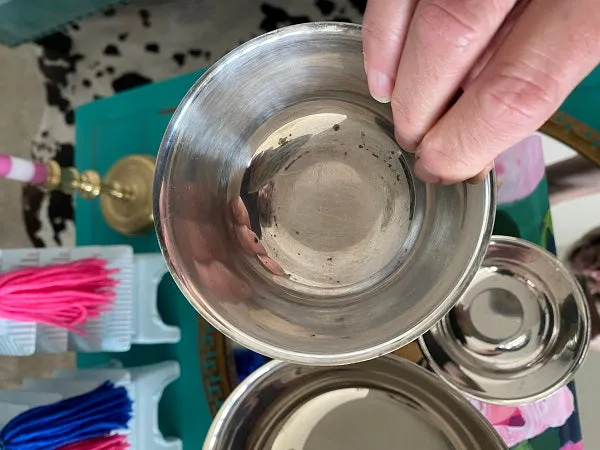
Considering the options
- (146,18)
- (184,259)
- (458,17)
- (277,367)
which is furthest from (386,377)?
(146,18)

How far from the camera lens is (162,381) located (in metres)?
0.59

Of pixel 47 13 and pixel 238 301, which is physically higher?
pixel 47 13

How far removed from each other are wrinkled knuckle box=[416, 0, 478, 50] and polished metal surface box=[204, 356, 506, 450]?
258 millimetres

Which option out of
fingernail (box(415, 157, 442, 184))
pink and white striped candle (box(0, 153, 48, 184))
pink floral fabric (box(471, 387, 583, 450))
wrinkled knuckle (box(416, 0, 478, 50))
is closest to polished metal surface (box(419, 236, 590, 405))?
pink floral fabric (box(471, 387, 583, 450))

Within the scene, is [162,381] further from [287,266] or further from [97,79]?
[97,79]

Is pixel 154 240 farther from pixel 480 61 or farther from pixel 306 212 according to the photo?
pixel 480 61

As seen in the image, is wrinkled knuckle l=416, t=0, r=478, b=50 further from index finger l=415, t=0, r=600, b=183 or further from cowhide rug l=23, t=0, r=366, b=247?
cowhide rug l=23, t=0, r=366, b=247

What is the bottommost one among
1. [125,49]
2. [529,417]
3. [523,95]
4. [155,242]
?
[529,417]

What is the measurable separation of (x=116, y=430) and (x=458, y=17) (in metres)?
0.42

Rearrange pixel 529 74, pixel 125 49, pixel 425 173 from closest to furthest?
pixel 529 74, pixel 425 173, pixel 125 49

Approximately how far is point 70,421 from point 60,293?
10cm

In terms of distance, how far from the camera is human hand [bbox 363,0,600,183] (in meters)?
0.31

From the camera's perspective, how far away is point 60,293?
52 centimetres

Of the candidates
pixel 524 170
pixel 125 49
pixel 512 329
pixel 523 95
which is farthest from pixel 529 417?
pixel 125 49
